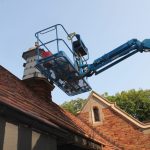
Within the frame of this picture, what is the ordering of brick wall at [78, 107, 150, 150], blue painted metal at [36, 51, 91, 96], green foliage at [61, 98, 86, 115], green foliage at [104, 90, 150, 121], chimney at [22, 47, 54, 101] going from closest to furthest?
blue painted metal at [36, 51, 91, 96] < chimney at [22, 47, 54, 101] < brick wall at [78, 107, 150, 150] < green foliage at [104, 90, 150, 121] < green foliage at [61, 98, 86, 115]

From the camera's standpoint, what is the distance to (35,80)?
12469 mm

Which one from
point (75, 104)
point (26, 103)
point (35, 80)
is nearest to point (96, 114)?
point (35, 80)

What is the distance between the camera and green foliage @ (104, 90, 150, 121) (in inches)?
1473

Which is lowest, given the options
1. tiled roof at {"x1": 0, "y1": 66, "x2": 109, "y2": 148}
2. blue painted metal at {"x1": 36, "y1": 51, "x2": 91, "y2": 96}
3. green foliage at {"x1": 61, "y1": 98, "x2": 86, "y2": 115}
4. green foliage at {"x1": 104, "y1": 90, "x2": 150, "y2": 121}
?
tiled roof at {"x1": 0, "y1": 66, "x2": 109, "y2": 148}

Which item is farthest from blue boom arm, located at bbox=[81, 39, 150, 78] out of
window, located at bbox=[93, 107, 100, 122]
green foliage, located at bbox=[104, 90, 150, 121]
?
green foliage, located at bbox=[104, 90, 150, 121]

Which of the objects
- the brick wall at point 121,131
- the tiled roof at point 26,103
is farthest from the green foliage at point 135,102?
the tiled roof at point 26,103

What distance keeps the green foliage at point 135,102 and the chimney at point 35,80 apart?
2641cm

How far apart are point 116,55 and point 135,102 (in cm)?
2883

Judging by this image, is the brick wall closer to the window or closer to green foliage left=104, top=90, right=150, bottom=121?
the window

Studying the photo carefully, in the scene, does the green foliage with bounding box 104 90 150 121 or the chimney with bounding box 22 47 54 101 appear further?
the green foliage with bounding box 104 90 150 121

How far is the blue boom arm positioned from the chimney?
1966mm

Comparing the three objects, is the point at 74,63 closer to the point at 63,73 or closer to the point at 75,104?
the point at 63,73

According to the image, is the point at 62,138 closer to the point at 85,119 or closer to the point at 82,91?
the point at 82,91

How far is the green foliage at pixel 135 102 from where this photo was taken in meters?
37.4
